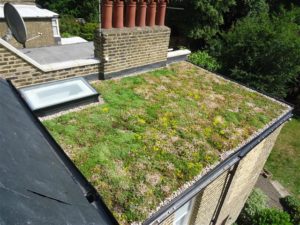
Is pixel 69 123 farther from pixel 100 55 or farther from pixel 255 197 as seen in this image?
pixel 255 197

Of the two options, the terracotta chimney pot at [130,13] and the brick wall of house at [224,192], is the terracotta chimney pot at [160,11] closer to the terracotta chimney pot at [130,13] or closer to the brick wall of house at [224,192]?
the terracotta chimney pot at [130,13]

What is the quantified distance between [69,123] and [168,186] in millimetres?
2487

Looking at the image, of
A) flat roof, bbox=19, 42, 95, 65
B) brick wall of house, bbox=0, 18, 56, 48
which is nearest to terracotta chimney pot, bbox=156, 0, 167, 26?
flat roof, bbox=19, 42, 95, 65

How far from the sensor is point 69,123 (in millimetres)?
5297

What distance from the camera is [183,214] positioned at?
6.54 meters

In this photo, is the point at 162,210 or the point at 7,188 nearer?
the point at 7,188

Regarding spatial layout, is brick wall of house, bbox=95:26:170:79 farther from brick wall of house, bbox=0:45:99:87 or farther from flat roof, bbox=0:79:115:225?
flat roof, bbox=0:79:115:225

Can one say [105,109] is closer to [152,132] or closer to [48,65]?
[152,132]

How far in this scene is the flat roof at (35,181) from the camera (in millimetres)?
1575

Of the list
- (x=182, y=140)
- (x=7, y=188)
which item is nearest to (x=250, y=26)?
(x=182, y=140)

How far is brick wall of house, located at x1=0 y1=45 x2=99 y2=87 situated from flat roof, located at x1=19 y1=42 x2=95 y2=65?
319 centimetres

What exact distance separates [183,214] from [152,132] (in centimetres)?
259

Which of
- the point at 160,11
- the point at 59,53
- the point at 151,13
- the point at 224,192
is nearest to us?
the point at 224,192

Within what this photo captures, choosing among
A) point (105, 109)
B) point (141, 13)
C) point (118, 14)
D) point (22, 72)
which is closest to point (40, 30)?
point (141, 13)
